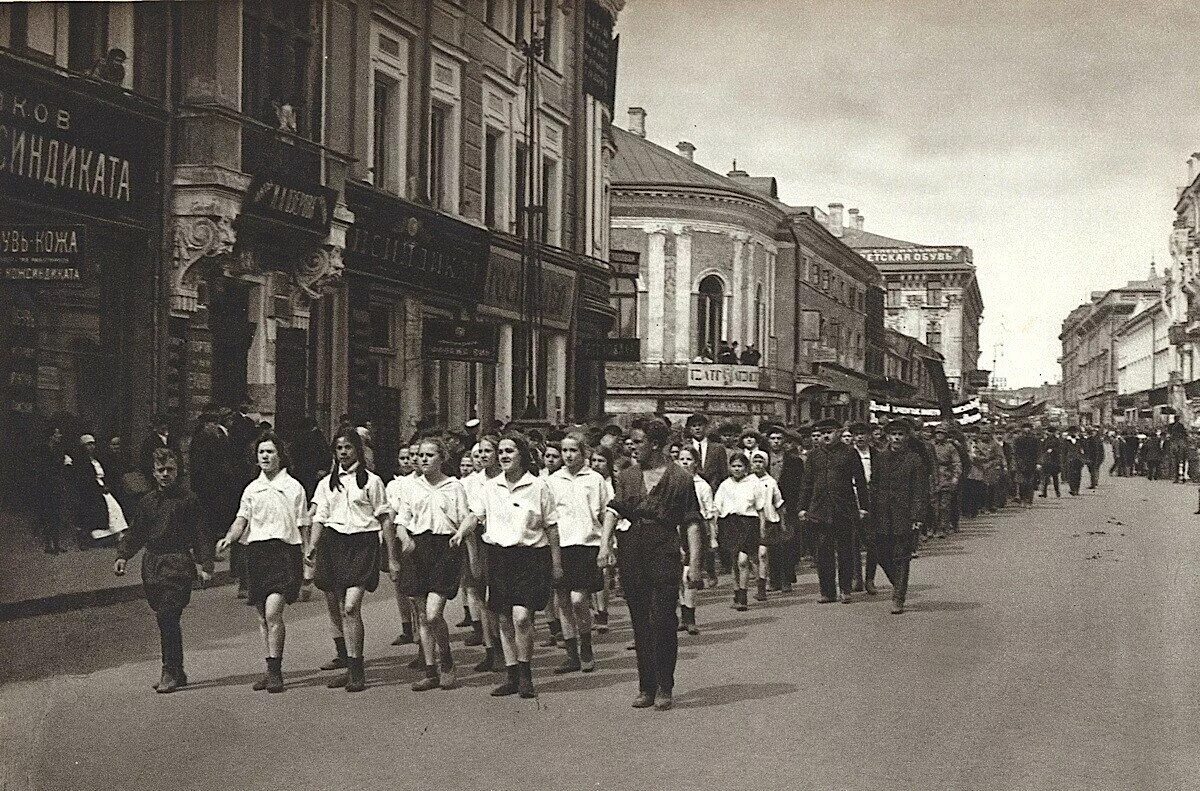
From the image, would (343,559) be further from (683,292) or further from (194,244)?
(683,292)

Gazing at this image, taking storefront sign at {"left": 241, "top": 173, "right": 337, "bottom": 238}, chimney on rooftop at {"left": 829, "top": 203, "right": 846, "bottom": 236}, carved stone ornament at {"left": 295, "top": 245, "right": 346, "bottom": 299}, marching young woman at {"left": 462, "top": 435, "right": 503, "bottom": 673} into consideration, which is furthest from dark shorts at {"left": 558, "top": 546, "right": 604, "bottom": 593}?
chimney on rooftop at {"left": 829, "top": 203, "right": 846, "bottom": 236}

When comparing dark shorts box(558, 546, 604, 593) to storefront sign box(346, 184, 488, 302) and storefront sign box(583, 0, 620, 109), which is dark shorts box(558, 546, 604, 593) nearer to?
storefront sign box(346, 184, 488, 302)

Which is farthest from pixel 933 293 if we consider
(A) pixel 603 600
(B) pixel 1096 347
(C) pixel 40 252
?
(C) pixel 40 252

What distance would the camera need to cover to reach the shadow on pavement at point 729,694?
7.81m

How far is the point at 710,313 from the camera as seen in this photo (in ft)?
130

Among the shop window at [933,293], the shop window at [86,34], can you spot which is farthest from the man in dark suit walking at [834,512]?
the shop window at [933,293]

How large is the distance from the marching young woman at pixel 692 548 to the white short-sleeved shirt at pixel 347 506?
6.58 feet

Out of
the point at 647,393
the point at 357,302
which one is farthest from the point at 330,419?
the point at 647,393

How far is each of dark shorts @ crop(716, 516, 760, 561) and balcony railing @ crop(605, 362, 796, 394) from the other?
71.2 ft

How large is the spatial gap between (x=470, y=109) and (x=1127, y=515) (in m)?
14.2

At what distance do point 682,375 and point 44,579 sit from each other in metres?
28.3

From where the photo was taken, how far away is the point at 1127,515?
977 inches

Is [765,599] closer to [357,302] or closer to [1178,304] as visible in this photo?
[1178,304]

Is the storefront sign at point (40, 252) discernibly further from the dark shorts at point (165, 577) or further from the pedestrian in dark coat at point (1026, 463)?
the pedestrian in dark coat at point (1026, 463)
